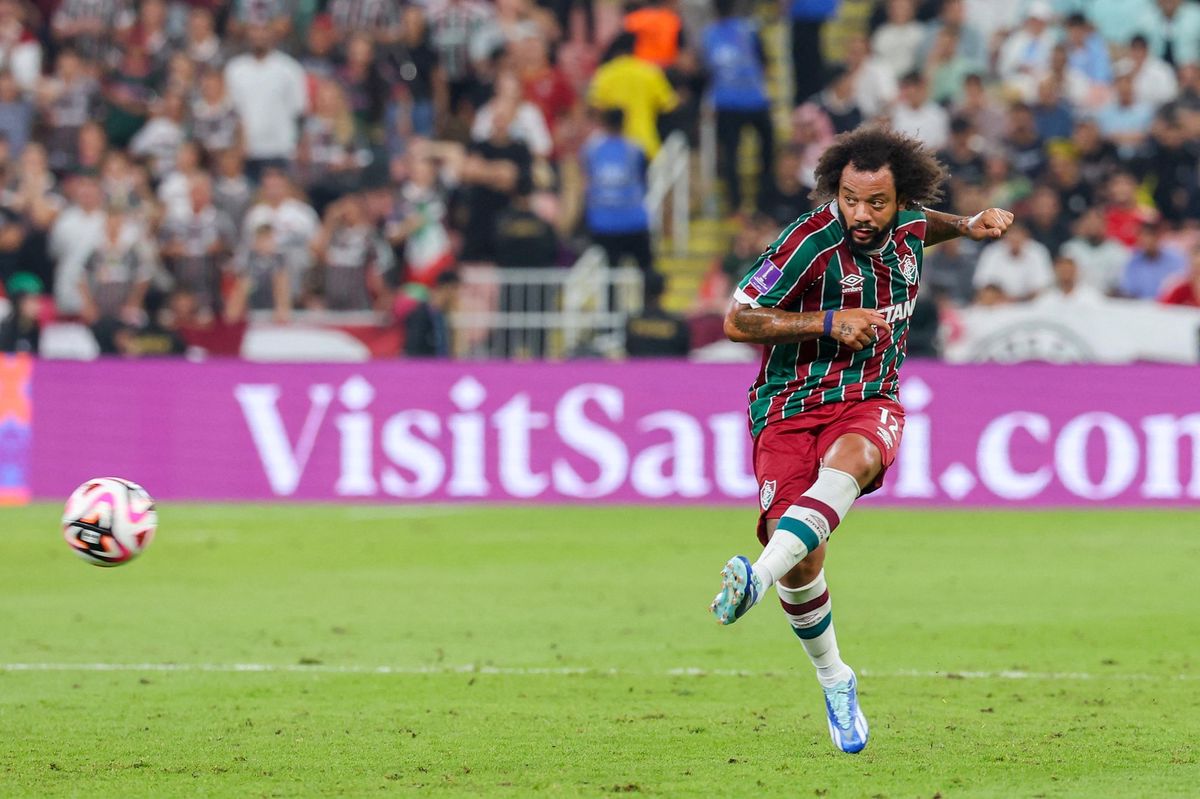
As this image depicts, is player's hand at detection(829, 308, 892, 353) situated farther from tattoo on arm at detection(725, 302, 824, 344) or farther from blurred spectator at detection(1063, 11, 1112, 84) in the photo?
blurred spectator at detection(1063, 11, 1112, 84)

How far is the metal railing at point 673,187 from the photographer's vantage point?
22109mm

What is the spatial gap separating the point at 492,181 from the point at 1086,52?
22.4 ft

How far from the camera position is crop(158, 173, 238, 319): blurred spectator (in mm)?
20812

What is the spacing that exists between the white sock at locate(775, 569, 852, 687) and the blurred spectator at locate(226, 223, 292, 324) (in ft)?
45.1

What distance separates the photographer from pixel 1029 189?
2080 cm

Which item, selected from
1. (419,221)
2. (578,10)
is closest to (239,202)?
(419,221)

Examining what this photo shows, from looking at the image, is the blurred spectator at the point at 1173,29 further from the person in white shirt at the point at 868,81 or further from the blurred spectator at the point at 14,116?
the blurred spectator at the point at 14,116

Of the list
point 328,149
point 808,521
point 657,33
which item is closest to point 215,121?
point 328,149

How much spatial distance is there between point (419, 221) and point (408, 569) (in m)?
7.79

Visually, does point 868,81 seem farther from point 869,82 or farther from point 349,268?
point 349,268

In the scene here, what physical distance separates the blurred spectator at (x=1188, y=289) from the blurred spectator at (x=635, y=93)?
5.90m

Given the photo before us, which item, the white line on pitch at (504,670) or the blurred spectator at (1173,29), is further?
the blurred spectator at (1173,29)

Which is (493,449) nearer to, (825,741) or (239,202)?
(239,202)

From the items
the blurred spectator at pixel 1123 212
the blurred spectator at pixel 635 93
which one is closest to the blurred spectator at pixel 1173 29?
the blurred spectator at pixel 1123 212
